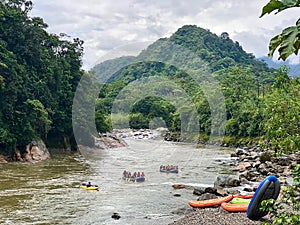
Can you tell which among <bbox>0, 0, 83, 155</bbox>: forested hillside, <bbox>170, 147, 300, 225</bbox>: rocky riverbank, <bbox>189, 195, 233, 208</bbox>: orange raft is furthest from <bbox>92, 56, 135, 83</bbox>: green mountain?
<bbox>189, 195, 233, 208</bbox>: orange raft

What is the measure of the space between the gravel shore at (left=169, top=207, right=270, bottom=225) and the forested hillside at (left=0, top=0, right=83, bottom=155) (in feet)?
45.8

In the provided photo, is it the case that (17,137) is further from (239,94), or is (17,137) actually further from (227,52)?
(227,52)

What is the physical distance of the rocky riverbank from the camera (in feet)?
32.3

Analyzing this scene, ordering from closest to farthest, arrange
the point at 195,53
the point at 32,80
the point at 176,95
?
the point at 32,80, the point at 176,95, the point at 195,53

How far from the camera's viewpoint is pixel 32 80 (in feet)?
82.5

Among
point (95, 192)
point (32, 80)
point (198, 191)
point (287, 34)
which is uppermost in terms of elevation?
point (32, 80)

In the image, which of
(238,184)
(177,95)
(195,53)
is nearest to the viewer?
(238,184)

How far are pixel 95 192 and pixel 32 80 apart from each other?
12958mm

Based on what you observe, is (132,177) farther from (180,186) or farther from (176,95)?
(176,95)

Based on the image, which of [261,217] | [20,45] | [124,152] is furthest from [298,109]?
[124,152]

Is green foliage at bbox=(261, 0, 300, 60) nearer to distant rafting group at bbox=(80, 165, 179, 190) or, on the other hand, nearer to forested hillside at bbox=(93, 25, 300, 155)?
Answer: distant rafting group at bbox=(80, 165, 179, 190)

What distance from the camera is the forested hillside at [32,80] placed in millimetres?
22281

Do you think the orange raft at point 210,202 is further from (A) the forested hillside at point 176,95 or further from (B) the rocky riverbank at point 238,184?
(A) the forested hillside at point 176,95

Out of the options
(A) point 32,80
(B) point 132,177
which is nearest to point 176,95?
(A) point 32,80
